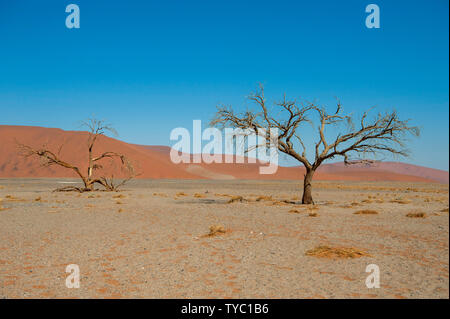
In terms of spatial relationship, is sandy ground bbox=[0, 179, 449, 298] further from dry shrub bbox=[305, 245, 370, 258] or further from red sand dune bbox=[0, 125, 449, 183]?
red sand dune bbox=[0, 125, 449, 183]

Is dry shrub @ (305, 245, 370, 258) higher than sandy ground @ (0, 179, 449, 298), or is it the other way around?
dry shrub @ (305, 245, 370, 258)

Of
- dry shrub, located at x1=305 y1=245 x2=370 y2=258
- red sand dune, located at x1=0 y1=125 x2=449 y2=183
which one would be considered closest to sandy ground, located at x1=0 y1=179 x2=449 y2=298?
dry shrub, located at x1=305 y1=245 x2=370 y2=258

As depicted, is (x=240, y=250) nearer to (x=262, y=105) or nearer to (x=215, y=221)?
Result: (x=215, y=221)

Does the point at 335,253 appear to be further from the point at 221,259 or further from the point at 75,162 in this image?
the point at 75,162

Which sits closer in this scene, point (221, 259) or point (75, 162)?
point (221, 259)

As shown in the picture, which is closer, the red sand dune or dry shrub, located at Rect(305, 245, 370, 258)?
dry shrub, located at Rect(305, 245, 370, 258)

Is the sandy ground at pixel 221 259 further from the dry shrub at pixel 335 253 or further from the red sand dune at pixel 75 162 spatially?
the red sand dune at pixel 75 162

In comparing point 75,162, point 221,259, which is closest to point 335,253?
point 221,259

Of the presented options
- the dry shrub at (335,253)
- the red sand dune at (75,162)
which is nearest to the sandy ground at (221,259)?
the dry shrub at (335,253)
